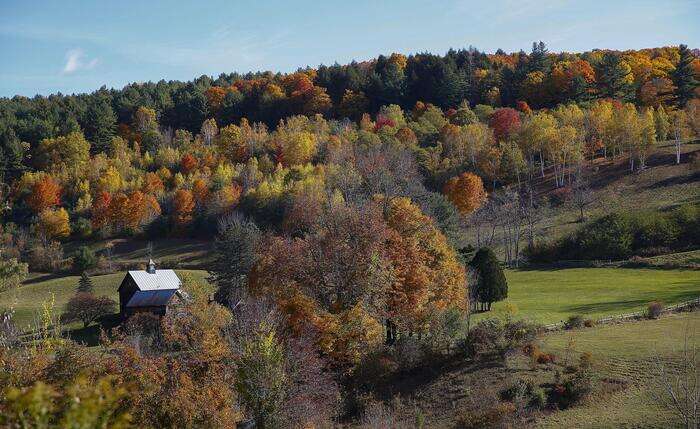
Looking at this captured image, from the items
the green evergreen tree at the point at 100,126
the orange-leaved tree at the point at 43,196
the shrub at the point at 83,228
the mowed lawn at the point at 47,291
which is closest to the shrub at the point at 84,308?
the mowed lawn at the point at 47,291

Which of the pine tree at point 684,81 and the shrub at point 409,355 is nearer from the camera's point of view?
the shrub at point 409,355

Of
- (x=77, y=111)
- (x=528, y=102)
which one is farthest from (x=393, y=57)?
(x=77, y=111)

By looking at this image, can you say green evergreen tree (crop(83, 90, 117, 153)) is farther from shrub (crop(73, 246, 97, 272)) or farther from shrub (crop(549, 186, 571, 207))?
shrub (crop(549, 186, 571, 207))

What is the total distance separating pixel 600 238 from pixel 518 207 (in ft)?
58.8

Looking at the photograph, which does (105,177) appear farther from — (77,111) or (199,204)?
(77,111)

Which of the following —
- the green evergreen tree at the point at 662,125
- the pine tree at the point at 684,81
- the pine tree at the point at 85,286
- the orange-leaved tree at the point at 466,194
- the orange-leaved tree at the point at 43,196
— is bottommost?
the pine tree at the point at 85,286

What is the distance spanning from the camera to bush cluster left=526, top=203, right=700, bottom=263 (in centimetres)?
5597

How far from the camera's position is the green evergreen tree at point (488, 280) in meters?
44.4

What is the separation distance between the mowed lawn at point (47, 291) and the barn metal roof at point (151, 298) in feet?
17.2

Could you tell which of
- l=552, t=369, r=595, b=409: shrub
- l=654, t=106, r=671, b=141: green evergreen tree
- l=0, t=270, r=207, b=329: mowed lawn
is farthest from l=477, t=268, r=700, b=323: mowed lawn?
l=654, t=106, r=671, b=141: green evergreen tree

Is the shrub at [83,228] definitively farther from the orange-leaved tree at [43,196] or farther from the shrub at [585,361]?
the shrub at [585,361]

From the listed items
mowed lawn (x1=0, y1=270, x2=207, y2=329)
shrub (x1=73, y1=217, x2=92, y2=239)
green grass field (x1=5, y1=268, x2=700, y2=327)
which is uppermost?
shrub (x1=73, y1=217, x2=92, y2=239)

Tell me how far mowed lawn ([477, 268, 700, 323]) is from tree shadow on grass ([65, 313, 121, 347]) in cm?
2913

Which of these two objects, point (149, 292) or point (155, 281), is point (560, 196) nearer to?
point (155, 281)
